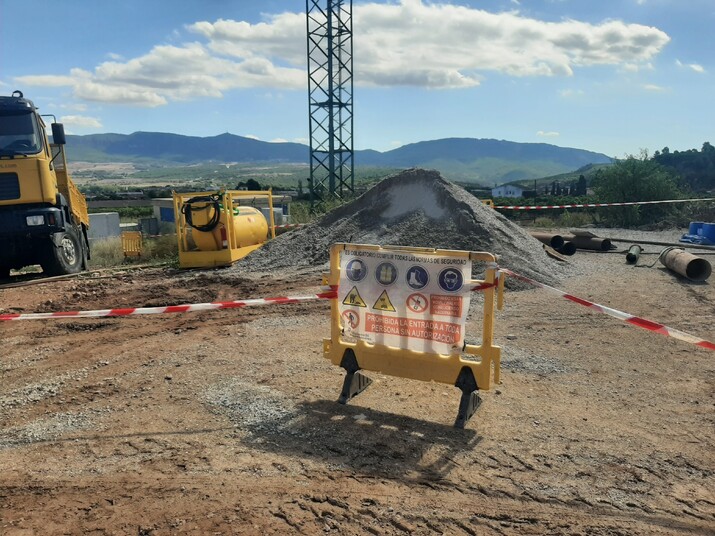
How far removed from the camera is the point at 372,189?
1470 centimetres

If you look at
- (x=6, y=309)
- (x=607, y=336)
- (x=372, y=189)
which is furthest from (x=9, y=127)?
(x=607, y=336)

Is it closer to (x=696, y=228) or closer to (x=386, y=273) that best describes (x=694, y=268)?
(x=696, y=228)

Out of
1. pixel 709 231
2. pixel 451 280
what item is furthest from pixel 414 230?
pixel 709 231

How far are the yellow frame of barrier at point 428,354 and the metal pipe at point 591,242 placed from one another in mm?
12183

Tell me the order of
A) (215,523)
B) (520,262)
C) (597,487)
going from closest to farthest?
(215,523) → (597,487) → (520,262)

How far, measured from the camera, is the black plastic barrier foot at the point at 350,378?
5039 mm

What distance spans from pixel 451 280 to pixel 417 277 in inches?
12.3

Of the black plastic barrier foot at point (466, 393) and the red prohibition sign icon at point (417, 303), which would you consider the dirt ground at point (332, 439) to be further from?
the red prohibition sign icon at point (417, 303)

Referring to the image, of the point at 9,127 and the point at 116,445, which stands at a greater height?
the point at 9,127

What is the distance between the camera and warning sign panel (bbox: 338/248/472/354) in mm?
4613

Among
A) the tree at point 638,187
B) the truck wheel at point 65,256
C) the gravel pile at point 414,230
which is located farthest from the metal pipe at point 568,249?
the truck wheel at point 65,256

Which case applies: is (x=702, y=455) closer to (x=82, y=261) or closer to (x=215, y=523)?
(x=215, y=523)

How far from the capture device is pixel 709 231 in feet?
56.3

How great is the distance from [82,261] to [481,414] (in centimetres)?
1197
